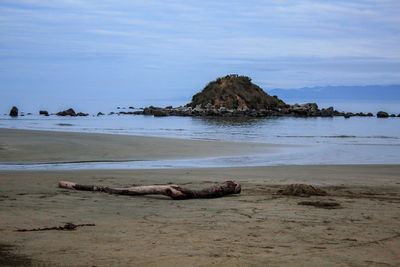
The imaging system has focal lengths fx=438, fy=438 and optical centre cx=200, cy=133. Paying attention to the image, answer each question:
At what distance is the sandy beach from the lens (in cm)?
440

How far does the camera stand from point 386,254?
4.66 m

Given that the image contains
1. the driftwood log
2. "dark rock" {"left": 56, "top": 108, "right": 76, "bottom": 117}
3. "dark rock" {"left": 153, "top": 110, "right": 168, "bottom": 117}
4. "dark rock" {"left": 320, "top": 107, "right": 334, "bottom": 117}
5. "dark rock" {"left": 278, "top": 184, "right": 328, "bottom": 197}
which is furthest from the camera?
"dark rock" {"left": 320, "top": 107, "right": 334, "bottom": 117}

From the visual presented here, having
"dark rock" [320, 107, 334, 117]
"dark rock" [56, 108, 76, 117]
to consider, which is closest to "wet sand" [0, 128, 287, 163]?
"dark rock" [56, 108, 76, 117]

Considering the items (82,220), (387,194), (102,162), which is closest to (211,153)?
(102,162)

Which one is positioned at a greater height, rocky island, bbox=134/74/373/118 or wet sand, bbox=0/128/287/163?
rocky island, bbox=134/74/373/118

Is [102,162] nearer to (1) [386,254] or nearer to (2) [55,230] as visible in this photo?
(2) [55,230]

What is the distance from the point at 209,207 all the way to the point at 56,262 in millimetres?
3375

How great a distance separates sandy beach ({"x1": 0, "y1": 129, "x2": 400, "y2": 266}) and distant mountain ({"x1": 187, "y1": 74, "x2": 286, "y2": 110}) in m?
73.5

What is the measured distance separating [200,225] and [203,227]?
12cm

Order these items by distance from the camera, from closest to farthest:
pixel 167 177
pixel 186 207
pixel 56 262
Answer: pixel 56 262 < pixel 186 207 < pixel 167 177

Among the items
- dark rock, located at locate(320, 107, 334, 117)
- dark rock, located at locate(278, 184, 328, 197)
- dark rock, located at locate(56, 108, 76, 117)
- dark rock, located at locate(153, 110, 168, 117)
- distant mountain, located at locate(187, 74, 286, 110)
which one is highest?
distant mountain, located at locate(187, 74, 286, 110)

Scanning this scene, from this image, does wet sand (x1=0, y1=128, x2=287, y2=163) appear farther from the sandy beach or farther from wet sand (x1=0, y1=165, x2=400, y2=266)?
wet sand (x1=0, y1=165, x2=400, y2=266)

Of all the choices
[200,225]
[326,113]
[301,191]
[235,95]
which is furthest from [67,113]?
[200,225]

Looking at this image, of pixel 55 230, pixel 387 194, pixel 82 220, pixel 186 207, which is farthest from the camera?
pixel 387 194
